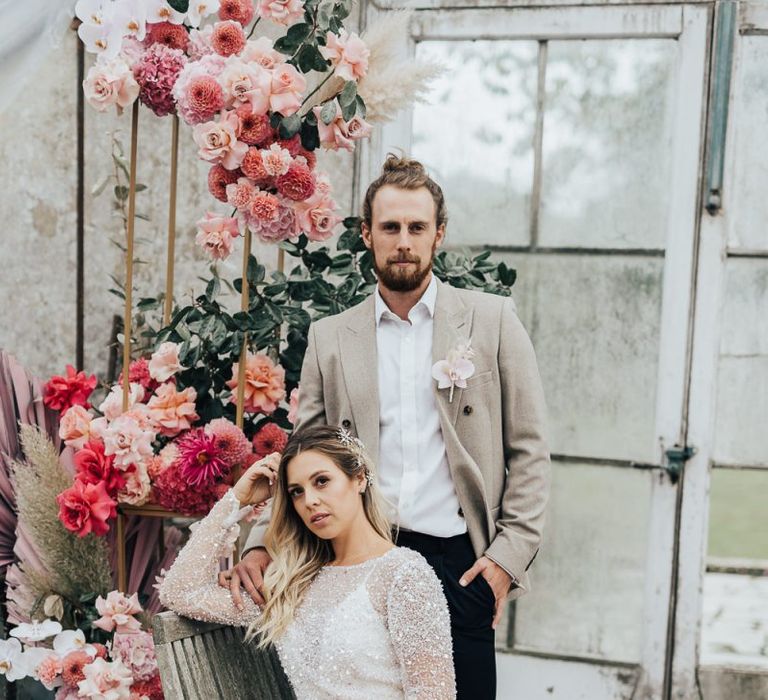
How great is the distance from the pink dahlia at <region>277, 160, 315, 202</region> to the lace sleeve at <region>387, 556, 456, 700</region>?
0.96m

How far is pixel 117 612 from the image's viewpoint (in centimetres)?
244

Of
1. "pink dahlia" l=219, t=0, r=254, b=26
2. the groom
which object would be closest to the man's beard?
the groom

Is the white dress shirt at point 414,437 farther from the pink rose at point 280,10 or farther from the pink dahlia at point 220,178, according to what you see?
the pink rose at point 280,10

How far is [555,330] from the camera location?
3.02 m

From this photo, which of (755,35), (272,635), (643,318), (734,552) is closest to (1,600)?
(272,635)

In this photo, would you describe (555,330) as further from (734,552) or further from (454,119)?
(734,552)

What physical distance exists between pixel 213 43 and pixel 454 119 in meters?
1.03

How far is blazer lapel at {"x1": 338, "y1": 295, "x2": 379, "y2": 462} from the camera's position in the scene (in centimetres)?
200

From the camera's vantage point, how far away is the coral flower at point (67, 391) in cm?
263

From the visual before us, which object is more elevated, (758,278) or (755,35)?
(755,35)

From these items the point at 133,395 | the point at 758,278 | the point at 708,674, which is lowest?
the point at 708,674

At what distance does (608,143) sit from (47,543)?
2.01 m

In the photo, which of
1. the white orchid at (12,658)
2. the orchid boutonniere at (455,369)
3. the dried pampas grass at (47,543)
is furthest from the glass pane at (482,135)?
the white orchid at (12,658)

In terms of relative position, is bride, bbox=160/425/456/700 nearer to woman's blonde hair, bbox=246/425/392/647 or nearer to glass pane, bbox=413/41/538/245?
woman's blonde hair, bbox=246/425/392/647
